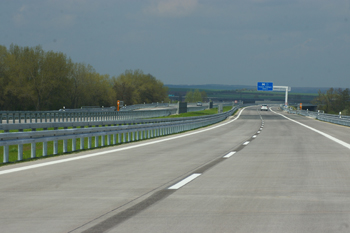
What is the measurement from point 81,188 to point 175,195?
1.68 metres

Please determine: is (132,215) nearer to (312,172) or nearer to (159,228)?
(159,228)

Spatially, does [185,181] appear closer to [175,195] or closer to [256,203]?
[175,195]

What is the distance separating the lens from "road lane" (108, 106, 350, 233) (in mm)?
5621

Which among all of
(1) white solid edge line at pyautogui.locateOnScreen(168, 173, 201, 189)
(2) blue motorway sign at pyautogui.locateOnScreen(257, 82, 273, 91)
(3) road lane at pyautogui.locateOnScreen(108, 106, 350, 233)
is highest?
(2) blue motorway sign at pyautogui.locateOnScreen(257, 82, 273, 91)

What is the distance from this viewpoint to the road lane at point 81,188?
5938 millimetres

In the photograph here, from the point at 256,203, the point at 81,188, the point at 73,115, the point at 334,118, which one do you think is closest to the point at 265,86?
the point at 334,118

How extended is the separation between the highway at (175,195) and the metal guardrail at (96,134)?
642 millimetres

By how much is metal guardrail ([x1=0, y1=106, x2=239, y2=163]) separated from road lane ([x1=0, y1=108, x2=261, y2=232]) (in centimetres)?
63

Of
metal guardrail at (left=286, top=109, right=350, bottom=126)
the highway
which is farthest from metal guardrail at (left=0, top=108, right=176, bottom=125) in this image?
the highway

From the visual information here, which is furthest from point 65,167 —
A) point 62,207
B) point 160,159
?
point 62,207

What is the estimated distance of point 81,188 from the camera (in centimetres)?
829

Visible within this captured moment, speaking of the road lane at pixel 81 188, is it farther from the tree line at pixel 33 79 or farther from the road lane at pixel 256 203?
the tree line at pixel 33 79

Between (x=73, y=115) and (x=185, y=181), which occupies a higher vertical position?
(x=185, y=181)

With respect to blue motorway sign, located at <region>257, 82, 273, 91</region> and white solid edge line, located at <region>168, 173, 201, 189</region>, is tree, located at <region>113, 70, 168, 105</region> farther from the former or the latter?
white solid edge line, located at <region>168, 173, 201, 189</region>
